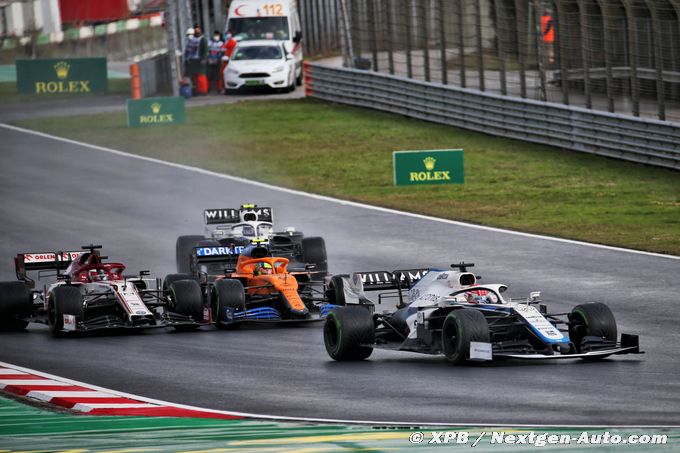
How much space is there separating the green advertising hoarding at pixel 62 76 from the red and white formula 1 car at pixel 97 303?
32.5 meters

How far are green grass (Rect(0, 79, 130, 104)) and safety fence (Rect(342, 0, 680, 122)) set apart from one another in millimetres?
12705

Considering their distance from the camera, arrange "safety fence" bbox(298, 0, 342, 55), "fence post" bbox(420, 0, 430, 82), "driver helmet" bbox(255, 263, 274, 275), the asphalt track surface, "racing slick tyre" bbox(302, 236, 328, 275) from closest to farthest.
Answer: the asphalt track surface < "driver helmet" bbox(255, 263, 274, 275) < "racing slick tyre" bbox(302, 236, 328, 275) < "fence post" bbox(420, 0, 430, 82) < "safety fence" bbox(298, 0, 342, 55)

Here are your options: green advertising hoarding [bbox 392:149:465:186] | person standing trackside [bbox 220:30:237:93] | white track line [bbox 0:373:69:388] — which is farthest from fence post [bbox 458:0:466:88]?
white track line [bbox 0:373:69:388]

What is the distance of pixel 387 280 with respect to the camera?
1853cm

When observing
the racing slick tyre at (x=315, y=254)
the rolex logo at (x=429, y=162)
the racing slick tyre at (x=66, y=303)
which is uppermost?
the racing slick tyre at (x=66, y=303)

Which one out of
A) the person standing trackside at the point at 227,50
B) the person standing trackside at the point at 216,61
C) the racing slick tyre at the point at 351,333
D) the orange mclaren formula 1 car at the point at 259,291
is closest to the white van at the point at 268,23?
the person standing trackside at the point at 216,61

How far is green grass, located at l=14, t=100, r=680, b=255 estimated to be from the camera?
29.2 meters

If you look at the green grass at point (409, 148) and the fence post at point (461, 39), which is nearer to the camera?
the green grass at point (409, 148)

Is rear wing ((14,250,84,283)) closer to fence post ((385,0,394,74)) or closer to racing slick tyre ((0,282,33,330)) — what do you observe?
racing slick tyre ((0,282,33,330))

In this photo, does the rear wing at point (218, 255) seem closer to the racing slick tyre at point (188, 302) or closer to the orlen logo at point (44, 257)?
the orlen logo at point (44, 257)

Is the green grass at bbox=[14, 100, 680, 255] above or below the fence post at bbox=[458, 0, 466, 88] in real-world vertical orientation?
below

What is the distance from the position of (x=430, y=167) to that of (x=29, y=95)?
77.4 ft

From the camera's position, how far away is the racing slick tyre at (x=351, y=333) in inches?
649

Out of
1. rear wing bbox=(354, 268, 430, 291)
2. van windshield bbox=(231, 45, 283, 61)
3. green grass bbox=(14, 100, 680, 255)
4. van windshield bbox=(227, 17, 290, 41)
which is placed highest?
van windshield bbox=(227, 17, 290, 41)
